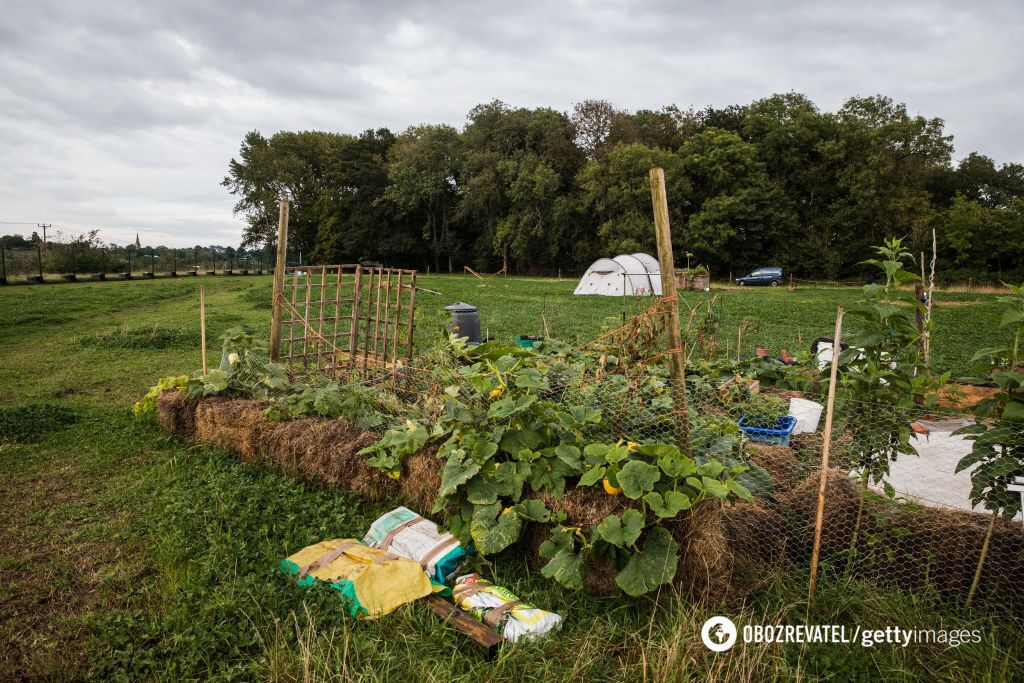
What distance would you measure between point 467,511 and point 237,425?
2492 millimetres

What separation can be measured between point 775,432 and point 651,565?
2140mm

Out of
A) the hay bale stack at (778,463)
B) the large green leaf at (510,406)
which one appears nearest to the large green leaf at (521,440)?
the large green leaf at (510,406)

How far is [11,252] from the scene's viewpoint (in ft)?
65.2

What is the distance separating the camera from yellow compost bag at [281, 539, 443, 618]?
106 inches

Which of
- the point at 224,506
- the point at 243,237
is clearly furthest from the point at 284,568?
the point at 243,237

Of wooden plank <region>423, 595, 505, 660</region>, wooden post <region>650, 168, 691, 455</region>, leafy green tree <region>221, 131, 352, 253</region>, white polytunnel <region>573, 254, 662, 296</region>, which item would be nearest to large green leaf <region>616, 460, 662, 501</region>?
wooden post <region>650, 168, 691, 455</region>

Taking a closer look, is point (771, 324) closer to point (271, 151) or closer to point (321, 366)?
point (321, 366)

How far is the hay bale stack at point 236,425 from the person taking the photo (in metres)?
4.48

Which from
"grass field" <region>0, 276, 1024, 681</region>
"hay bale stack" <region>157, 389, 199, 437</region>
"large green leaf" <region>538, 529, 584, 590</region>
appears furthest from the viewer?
"hay bale stack" <region>157, 389, 199, 437</region>

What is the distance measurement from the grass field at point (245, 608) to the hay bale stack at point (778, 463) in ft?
2.14

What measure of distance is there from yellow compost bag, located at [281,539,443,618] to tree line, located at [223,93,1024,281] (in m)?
30.0

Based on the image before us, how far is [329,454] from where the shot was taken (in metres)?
3.98

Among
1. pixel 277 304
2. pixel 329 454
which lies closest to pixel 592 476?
pixel 329 454

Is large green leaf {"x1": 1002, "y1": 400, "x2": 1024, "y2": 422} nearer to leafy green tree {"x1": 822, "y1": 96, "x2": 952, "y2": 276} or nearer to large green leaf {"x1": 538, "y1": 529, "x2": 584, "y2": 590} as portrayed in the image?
large green leaf {"x1": 538, "y1": 529, "x2": 584, "y2": 590}
